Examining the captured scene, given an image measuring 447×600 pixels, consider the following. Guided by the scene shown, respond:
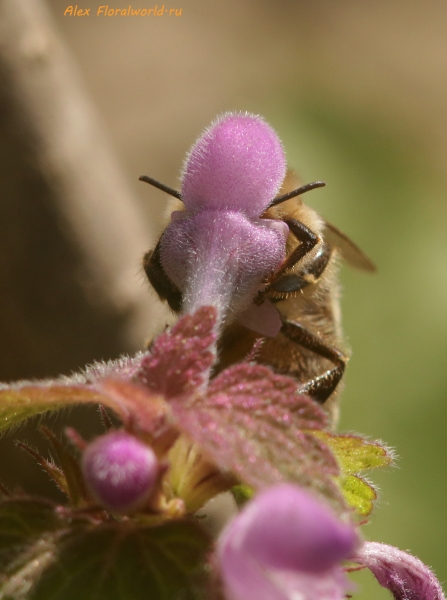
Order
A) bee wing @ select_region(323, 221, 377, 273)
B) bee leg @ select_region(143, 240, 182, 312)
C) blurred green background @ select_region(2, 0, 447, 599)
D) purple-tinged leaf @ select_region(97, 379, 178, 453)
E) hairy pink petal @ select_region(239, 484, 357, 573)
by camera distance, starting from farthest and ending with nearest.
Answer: blurred green background @ select_region(2, 0, 447, 599) → bee wing @ select_region(323, 221, 377, 273) → bee leg @ select_region(143, 240, 182, 312) → purple-tinged leaf @ select_region(97, 379, 178, 453) → hairy pink petal @ select_region(239, 484, 357, 573)

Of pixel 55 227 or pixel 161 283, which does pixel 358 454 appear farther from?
pixel 55 227

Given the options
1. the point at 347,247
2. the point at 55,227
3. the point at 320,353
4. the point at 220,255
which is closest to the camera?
the point at 220,255

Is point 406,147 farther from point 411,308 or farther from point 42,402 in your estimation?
point 42,402

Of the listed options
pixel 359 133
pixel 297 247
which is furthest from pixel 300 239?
pixel 359 133

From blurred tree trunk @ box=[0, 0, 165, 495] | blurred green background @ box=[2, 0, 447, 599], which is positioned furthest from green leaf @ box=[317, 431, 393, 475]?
blurred tree trunk @ box=[0, 0, 165, 495]

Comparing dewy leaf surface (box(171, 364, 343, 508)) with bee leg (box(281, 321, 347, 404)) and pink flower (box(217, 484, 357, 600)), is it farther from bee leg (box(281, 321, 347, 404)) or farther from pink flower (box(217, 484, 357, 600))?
bee leg (box(281, 321, 347, 404))

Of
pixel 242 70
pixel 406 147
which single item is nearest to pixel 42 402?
pixel 406 147

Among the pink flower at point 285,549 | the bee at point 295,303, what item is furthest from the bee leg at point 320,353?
the pink flower at point 285,549
